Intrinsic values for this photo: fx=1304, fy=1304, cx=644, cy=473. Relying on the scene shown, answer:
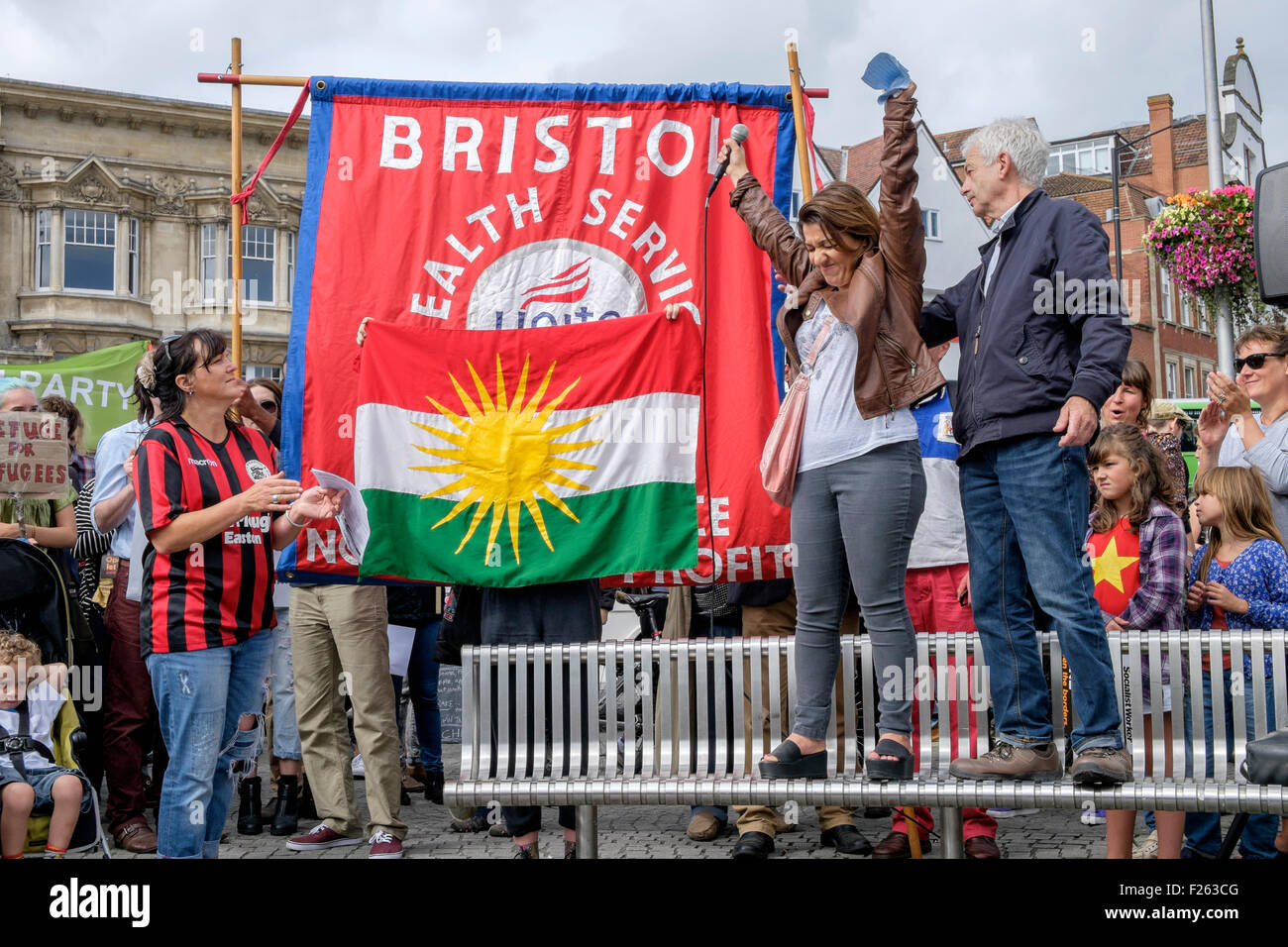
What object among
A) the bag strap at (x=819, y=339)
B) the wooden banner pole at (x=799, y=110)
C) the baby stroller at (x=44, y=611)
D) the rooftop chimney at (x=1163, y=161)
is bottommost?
the baby stroller at (x=44, y=611)

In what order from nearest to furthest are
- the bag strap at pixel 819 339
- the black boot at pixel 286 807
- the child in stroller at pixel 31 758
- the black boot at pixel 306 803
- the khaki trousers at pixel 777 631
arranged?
the bag strap at pixel 819 339 → the child in stroller at pixel 31 758 → the khaki trousers at pixel 777 631 → the black boot at pixel 286 807 → the black boot at pixel 306 803

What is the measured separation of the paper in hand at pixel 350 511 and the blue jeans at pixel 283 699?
62.9 inches

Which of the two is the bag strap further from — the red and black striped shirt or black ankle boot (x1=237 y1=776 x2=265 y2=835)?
black ankle boot (x1=237 y1=776 x2=265 y2=835)

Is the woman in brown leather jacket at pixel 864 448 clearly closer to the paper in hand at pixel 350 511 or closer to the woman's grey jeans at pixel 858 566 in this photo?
the woman's grey jeans at pixel 858 566

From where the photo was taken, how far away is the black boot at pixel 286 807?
6.65m

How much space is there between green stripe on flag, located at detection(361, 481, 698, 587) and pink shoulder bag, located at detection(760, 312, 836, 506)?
2.67ft

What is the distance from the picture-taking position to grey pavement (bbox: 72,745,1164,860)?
19.0 feet

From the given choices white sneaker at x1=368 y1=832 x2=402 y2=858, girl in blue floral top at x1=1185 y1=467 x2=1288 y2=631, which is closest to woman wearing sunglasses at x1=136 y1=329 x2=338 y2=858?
white sneaker at x1=368 y1=832 x2=402 y2=858

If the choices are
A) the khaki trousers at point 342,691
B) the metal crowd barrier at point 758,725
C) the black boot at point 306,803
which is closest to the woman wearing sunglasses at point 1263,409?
the metal crowd barrier at point 758,725

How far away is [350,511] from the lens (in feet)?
17.6

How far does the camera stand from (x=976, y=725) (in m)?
4.53

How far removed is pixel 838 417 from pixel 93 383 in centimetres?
1122
